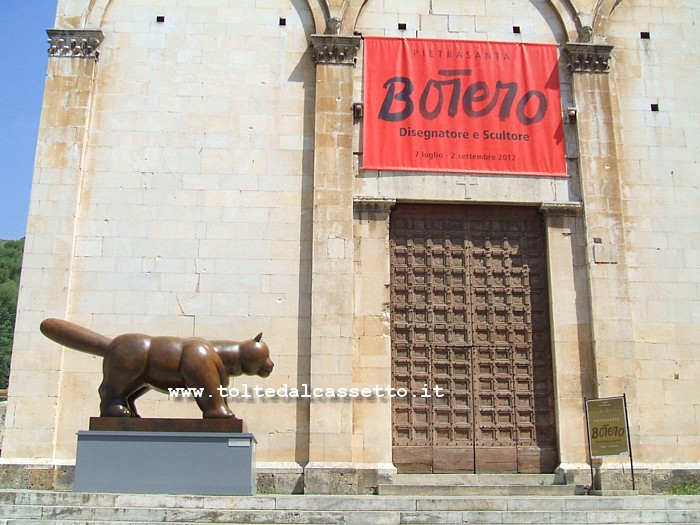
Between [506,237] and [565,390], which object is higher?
[506,237]

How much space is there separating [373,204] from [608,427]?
663cm

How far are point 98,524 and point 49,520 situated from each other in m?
0.73

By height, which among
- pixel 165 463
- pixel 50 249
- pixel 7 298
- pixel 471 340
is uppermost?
pixel 7 298

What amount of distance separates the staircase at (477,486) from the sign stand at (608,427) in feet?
3.54

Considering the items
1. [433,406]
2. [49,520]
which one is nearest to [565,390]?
[433,406]

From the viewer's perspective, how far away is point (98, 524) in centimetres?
1031

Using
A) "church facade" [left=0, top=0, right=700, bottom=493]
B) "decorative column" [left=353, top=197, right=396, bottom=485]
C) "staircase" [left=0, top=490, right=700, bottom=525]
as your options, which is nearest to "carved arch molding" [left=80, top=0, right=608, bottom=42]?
"church facade" [left=0, top=0, right=700, bottom=493]

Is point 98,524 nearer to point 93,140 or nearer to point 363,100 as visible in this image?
point 93,140

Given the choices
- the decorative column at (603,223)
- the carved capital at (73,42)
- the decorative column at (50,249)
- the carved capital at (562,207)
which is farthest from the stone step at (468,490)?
the carved capital at (73,42)

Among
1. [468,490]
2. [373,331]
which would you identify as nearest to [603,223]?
[373,331]

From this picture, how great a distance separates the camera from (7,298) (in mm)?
75938

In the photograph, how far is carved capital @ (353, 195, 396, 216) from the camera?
57.5 feet

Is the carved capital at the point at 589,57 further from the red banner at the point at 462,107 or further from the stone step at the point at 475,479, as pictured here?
the stone step at the point at 475,479

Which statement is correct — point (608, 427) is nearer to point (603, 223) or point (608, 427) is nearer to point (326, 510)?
point (603, 223)
